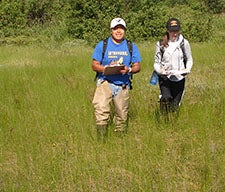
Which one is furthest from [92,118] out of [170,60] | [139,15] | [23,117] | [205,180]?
[139,15]

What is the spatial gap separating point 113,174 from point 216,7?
116 feet

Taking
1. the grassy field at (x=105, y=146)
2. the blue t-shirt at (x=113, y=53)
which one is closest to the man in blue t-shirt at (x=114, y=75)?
the blue t-shirt at (x=113, y=53)

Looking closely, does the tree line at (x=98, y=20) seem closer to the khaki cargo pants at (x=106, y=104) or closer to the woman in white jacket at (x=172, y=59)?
the woman in white jacket at (x=172, y=59)

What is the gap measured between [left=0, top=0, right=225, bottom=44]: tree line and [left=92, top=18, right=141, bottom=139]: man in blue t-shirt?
56.3 feet

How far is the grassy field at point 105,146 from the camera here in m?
3.31

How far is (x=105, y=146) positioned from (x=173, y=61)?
1587 mm

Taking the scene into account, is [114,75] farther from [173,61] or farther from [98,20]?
[98,20]

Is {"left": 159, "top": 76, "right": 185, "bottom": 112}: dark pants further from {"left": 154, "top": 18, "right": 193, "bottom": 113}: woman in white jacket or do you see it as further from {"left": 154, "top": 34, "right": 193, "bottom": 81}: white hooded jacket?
{"left": 154, "top": 34, "right": 193, "bottom": 81}: white hooded jacket

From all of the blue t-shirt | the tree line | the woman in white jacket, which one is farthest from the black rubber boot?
the tree line

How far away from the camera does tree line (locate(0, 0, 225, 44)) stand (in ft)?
72.1

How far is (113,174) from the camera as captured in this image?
3426 millimetres

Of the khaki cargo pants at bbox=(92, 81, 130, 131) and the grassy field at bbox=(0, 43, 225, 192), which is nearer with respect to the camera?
the grassy field at bbox=(0, 43, 225, 192)

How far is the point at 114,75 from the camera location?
4.65m

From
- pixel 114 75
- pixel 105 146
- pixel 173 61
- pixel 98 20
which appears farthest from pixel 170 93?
pixel 98 20
